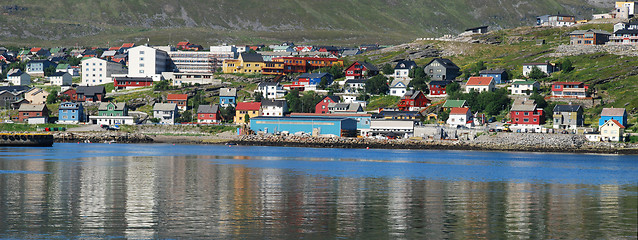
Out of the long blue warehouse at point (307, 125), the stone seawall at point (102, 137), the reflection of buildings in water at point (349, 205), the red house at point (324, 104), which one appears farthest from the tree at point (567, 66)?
the reflection of buildings in water at point (349, 205)

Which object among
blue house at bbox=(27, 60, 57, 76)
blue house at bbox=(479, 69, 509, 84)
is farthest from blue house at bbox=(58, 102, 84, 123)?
blue house at bbox=(479, 69, 509, 84)

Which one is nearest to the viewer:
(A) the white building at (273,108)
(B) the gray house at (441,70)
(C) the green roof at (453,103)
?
(C) the green roof at (453,103)

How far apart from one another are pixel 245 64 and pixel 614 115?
3038 inches

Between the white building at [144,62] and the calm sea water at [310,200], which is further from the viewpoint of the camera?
the white building at [144,62]

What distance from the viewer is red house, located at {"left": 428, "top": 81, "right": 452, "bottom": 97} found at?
124 m

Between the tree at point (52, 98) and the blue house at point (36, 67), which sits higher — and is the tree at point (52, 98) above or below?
below

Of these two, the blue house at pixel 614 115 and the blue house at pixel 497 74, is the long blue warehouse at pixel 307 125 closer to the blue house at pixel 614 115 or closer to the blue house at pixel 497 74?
the blue house at pixel 497 74

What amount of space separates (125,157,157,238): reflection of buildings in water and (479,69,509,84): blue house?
78.2m

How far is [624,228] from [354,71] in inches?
4521

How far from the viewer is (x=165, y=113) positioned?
119 m

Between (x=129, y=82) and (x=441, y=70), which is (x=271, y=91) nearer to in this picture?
(x=129, y=82)

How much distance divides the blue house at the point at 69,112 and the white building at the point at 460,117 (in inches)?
2274

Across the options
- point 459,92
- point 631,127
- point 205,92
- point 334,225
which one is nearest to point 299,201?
point 334,225

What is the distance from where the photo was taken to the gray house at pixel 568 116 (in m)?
98.8
